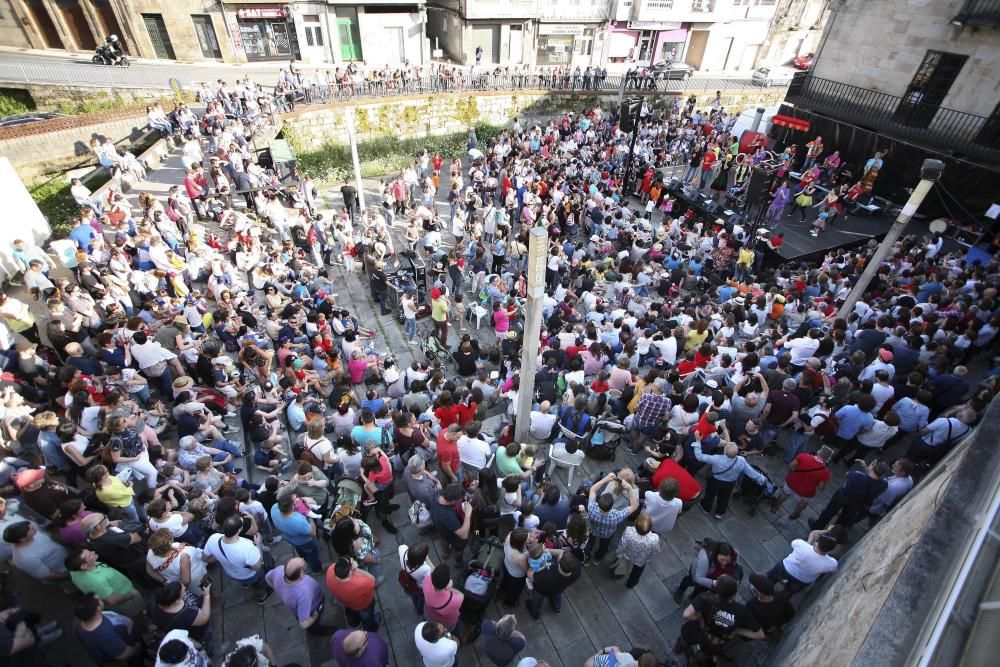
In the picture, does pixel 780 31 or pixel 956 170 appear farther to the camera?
pixel 780 31

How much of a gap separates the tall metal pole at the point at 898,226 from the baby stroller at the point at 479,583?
26.5 feet

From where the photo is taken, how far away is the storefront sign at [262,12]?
25094 millimetres

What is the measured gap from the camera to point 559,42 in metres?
29.6

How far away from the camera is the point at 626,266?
11.7 m

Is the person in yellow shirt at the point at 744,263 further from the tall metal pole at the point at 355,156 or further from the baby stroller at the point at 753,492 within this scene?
the tall metal pole at the point at 355,156

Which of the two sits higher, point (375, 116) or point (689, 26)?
point (689, 26)

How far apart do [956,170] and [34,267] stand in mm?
23929

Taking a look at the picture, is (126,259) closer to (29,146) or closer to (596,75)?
(29,146)

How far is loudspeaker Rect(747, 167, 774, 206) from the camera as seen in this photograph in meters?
12.3

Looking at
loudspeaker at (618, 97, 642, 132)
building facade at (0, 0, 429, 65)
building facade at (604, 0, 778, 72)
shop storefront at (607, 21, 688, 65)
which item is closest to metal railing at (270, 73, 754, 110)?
loudspeaker at (618, 97, 642, 132)

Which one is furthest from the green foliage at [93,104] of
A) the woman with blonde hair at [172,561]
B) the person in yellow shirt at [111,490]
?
the woman with blonde hair at [172,561]

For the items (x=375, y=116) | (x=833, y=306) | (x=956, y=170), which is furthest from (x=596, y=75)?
(x=833, y=306)

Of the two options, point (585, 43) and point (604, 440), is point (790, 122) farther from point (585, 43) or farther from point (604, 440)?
point (604, 440)

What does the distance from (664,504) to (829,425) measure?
124 inches
